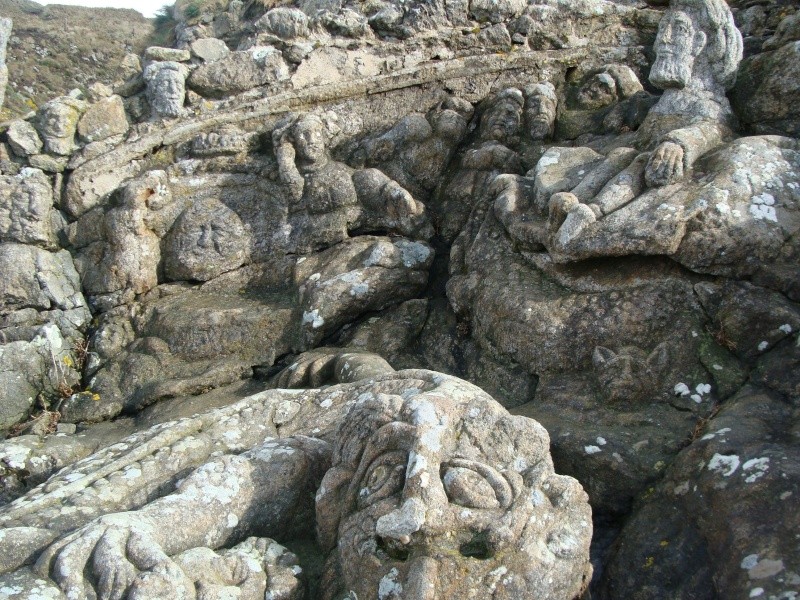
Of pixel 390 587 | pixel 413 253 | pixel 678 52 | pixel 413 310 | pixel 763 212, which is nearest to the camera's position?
pixel 390 587

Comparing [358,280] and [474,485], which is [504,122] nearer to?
[358,280]

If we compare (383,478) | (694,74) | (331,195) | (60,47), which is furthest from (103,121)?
(60,47)

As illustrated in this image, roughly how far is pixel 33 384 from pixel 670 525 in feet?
20.5

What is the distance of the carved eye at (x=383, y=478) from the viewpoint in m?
4.08

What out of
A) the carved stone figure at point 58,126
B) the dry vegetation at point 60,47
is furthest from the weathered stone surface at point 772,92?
the dry vegetation at point 60,47

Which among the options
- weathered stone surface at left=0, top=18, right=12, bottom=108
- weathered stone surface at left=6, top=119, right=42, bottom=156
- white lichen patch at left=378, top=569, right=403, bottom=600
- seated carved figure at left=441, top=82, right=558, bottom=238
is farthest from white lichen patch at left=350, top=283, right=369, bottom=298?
weathered stone surface at left=0, top=18, right=12, bottom=108

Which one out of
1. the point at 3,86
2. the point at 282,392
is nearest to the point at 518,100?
the point at 282,392

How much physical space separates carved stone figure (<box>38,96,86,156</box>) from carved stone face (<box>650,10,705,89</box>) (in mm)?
7057

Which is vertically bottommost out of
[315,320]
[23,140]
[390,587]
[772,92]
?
[315,320]

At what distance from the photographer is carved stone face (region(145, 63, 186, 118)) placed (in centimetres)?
965

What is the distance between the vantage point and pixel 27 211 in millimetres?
8688

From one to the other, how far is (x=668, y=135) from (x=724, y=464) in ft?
11.7

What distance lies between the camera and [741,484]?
4.30 m

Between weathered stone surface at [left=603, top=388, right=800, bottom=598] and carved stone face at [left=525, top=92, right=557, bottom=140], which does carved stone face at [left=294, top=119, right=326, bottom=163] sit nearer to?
carved stone face at [left=525, top=92, right=557, bottom=140]
